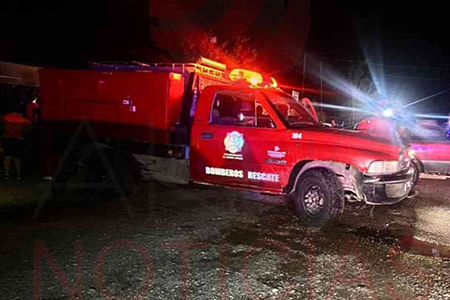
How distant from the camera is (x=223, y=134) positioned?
22.8ft

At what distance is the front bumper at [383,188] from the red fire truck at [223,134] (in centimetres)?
1

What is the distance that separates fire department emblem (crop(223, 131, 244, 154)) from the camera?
269 inches

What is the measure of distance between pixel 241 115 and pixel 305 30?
99.0ft

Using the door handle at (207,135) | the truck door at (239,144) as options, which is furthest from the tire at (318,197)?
the door handle at (207,135)

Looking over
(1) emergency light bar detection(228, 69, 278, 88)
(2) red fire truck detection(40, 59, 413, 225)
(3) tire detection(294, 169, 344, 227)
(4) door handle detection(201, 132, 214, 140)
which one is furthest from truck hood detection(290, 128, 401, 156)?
(1) emergency light bar detection(228, 69, 278, 88)

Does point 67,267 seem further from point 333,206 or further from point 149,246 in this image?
point 333,206

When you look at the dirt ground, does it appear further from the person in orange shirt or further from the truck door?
the person in orange shirt

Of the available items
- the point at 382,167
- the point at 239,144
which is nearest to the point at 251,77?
the point at 239,144

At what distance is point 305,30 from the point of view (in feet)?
115

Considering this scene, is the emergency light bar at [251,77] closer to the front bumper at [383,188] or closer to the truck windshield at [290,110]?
the truck windshield at [290,110]

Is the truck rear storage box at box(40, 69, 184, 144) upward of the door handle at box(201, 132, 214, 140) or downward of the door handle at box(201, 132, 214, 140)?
upward

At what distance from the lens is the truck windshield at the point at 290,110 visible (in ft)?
22.1

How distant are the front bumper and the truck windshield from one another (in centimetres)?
141

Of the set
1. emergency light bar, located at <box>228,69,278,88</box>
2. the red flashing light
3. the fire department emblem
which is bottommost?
the fire department emblem
